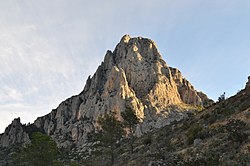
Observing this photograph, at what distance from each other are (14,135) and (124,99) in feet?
250

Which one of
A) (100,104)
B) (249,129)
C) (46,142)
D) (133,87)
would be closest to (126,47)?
(133,87)

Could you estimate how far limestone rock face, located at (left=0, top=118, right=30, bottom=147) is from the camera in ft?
494

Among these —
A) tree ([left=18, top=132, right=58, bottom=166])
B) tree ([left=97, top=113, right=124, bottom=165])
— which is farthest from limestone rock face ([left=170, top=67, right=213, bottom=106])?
tree ([left=18, top=132, right=58, bottom=166])

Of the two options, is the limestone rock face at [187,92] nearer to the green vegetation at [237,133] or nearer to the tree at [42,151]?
the tree at [42,151]

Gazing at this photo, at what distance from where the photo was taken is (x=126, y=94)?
12512 centimetres

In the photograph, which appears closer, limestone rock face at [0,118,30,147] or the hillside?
the hillside

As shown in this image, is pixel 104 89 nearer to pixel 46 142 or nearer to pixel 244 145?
pixel 46 142

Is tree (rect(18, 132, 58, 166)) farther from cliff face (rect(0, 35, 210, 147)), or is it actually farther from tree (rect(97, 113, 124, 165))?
cliff face (rect(0, 35, 210, 147))

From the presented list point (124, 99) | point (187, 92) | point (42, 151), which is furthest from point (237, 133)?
point (187, 92)

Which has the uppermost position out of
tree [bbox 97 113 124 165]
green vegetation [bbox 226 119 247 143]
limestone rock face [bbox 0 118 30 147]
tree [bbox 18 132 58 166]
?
limestone rock face [bbox 0 118 30 147]

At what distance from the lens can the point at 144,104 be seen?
126 metres

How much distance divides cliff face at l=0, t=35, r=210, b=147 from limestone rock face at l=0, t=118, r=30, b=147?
2744 millimetres

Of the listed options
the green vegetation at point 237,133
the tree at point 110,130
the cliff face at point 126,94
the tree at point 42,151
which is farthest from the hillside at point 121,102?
the green vegetation at point 237,133

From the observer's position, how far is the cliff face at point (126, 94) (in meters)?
122
